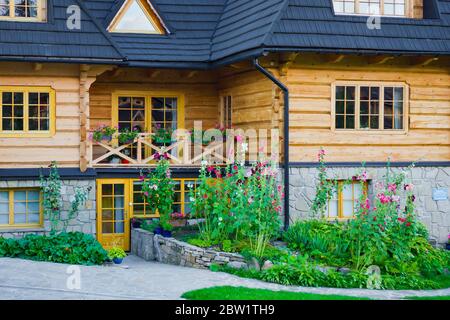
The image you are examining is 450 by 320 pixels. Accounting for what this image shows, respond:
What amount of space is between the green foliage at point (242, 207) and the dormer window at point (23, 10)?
553cm

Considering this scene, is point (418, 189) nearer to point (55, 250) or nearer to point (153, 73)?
point (153, 73)

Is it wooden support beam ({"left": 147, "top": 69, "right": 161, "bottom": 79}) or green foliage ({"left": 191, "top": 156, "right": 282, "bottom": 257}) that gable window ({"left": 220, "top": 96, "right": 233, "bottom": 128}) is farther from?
green foliage ({"left": 191, "top": 156, "right": 282, "bottom": 257})

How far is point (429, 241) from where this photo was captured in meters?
19.9

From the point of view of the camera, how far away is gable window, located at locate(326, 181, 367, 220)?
68.3ft

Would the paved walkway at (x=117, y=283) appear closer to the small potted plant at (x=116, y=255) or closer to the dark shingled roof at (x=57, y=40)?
the small potted plant at (x=116, y=255)

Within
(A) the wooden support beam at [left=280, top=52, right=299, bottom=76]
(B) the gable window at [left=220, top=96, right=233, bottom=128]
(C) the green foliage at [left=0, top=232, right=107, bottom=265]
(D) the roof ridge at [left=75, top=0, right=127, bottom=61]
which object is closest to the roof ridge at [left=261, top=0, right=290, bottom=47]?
(A) the wooden support beam at [left=280, top=52, right=299, bottom=76]

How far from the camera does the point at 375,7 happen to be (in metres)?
21.1

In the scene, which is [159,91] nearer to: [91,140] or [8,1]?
[91,140]

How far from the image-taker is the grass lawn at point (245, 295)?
46.1 ft

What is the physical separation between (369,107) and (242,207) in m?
4.99

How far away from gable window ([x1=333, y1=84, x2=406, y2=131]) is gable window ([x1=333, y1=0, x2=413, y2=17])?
5.54ft

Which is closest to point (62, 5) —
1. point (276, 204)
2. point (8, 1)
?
point (8, 1)

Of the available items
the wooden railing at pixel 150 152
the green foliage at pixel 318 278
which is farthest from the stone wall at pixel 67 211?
the green foliage at pixel 318 278

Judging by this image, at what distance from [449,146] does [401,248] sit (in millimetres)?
5360
